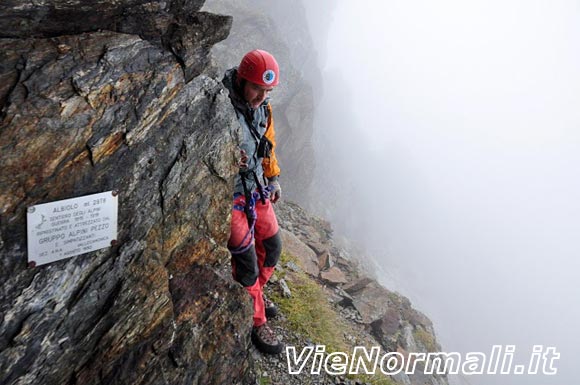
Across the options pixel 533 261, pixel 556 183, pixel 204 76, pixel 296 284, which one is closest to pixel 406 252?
pixel 533 261

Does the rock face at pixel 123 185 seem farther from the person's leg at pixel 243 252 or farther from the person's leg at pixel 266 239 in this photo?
the person's leg at pixel 266 239

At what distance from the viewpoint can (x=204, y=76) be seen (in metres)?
4.62

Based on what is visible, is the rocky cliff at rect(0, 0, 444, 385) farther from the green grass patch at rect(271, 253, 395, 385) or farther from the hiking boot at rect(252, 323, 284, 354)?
the green grass patch at rect(271, 253, 395, 385)

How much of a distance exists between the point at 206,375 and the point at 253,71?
418cm

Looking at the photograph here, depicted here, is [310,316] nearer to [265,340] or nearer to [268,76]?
[265,340]

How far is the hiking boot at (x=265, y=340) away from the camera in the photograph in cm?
609

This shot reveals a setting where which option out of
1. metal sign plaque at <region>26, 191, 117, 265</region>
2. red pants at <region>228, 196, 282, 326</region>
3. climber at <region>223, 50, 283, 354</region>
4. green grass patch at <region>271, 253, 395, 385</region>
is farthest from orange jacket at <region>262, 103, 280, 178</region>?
green grass patch at <region>271, 253, 395, 385</region>

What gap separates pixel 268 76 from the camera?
4809mm

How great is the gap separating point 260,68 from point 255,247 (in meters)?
→ 3.04

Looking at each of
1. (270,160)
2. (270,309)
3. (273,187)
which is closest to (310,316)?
(270,309)

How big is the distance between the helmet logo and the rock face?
63 centimetres

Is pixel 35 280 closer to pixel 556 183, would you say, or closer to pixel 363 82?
pixel 363 82

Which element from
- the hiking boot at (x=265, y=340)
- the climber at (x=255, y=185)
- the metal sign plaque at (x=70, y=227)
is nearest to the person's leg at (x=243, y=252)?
the climber at (x=255, y=185)

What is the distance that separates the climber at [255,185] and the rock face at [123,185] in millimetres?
367
